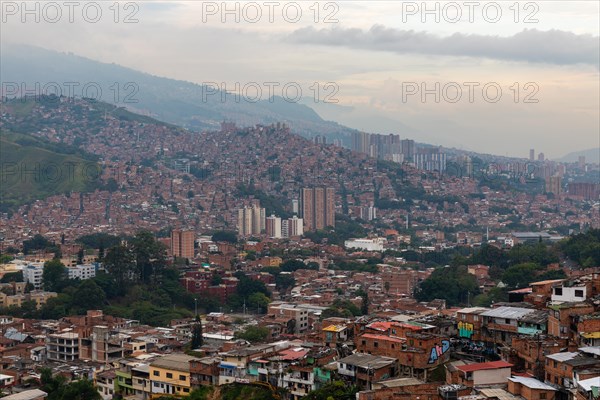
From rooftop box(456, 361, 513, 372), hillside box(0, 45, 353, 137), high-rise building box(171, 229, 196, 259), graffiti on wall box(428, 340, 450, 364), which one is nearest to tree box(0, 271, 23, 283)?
high-rise building box(171, 229, 196, 259)

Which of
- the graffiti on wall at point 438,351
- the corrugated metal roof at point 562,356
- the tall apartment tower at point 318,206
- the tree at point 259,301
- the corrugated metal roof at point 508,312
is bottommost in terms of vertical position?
the tree at point 259,301

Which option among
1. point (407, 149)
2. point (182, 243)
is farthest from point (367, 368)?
point (407, 149)

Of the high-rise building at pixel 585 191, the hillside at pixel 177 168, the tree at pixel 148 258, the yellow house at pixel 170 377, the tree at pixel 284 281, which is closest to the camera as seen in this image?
the yellow house at pixel 170 377

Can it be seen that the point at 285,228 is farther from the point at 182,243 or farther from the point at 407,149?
the point at 407,149

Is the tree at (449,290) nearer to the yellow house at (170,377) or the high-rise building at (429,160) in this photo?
the yellow house at (170,377)

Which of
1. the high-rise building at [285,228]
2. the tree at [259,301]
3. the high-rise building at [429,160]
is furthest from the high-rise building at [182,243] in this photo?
the high-rise building at [429,160]

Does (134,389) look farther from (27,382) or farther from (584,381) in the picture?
(584,381)

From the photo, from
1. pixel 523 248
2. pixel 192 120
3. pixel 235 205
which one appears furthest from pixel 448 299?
pixel 192 120
